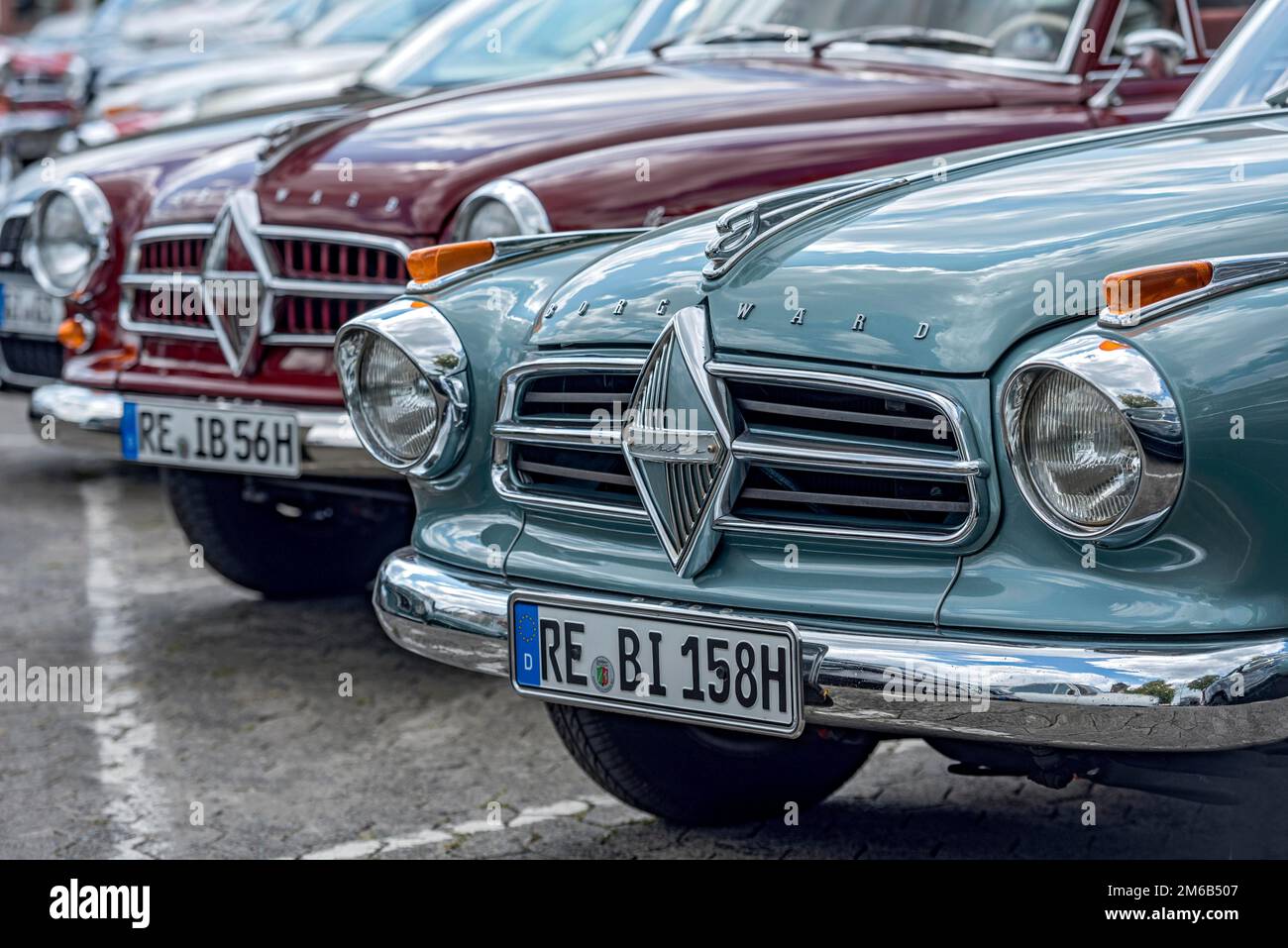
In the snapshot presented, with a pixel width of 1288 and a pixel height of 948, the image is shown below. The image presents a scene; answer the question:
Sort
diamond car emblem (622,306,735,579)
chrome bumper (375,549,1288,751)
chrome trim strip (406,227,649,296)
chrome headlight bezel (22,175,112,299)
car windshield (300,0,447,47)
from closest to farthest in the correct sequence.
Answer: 1. chrome bumper (375,549,1288,751)
2. diamond car emblem (622,306,735,579)
3. chrome trim strip (406,227,649,296)
4. chrome headlight bezel (22,175,112,299)
5. car windshield (300,0,447,47)

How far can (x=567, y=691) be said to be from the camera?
9.57 feet

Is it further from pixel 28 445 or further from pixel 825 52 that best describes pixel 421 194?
pixel 28 445

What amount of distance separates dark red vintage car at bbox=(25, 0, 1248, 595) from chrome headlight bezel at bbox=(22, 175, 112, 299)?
10mm

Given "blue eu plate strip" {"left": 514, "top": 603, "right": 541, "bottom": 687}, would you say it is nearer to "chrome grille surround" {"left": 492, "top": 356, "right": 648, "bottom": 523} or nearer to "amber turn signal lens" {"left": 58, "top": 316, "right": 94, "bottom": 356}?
"chrome grille surround" {"left": 492, "top": 356, "right": 648, "bottom": 523}

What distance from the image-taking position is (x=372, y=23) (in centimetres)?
940

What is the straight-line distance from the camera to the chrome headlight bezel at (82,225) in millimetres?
5641

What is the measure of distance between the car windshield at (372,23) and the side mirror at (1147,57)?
4.97m

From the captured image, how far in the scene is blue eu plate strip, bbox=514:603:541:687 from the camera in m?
2.94

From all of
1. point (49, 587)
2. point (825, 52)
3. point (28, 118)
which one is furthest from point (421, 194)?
point (28, 118)

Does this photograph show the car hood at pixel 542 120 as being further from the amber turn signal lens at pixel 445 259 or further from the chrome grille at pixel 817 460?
the chrome grille at pixel 817 460

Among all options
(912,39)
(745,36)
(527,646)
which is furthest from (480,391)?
(745,36)

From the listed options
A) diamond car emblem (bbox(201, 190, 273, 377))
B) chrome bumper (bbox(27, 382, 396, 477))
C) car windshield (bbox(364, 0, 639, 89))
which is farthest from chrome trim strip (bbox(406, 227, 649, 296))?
car windshield (bbox(364, 0, 639, 89))

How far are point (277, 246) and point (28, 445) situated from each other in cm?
377

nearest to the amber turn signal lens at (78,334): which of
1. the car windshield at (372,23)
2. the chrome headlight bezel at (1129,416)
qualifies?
the chrome headlight bezel at (1129,416)
